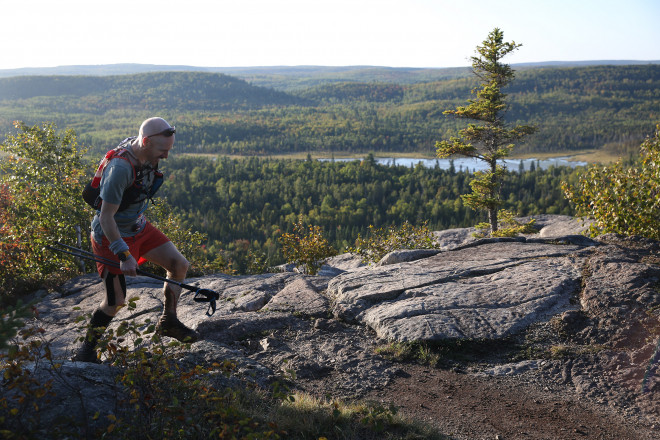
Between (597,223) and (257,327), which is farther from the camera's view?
(597,223)

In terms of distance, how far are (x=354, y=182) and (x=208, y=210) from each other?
122ft

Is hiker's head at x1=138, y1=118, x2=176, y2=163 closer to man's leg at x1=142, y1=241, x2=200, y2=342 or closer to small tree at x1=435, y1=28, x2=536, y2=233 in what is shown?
man's leg at x1=142, y1=241, x2=200, y2=342

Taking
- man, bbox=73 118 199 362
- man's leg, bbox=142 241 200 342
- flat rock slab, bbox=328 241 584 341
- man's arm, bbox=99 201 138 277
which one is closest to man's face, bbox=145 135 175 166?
man, bbox=73 118 199 362

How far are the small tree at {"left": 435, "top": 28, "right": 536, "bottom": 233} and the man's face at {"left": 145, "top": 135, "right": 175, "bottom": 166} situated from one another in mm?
18416

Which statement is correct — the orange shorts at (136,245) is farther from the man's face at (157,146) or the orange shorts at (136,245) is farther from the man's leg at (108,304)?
the man's face at (157,146)

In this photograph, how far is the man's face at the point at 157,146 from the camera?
551 cm

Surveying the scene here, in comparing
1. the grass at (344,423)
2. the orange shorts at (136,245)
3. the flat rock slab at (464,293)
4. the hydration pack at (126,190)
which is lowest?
the grass at (344,423)

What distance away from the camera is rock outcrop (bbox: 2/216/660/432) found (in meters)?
6.28

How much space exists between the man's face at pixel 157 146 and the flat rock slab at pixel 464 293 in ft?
13.4

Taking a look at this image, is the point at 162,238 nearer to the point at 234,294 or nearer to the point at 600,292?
the point at 234,294

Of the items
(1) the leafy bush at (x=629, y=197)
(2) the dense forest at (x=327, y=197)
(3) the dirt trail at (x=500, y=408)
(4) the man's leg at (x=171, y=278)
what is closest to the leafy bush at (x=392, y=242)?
(1) the leafy bush at (x=629, y=197)

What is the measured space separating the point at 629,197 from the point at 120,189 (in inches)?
463

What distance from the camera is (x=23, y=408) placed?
416 cm

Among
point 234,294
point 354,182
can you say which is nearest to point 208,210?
point 354,182
